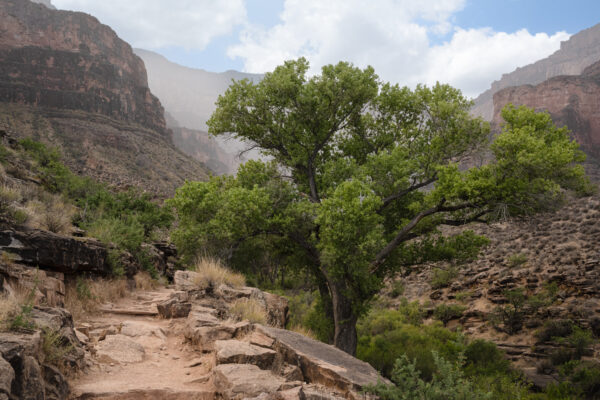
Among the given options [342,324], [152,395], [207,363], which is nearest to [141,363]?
[207,363]

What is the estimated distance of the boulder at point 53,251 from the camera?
687cm

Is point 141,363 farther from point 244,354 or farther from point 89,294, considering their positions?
point 89,294

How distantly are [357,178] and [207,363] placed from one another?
755 cm

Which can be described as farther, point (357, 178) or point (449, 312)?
point (449, 312)

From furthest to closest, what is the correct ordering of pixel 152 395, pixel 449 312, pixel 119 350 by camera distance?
pixel 449 312, pixel 119 350, pixel 152 395

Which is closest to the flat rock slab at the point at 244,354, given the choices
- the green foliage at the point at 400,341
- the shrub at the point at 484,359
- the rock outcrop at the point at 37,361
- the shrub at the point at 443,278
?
the rock outcrop at the point at 37,361

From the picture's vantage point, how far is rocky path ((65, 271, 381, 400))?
400cm

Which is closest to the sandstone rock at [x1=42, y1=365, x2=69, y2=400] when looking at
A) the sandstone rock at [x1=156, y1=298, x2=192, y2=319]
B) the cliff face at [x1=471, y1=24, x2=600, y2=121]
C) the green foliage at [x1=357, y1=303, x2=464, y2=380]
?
the sandstone rock at [x1=156, y1=298, x2=192, y2=319]

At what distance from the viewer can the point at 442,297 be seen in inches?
1027

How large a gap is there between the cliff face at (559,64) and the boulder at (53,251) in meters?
169

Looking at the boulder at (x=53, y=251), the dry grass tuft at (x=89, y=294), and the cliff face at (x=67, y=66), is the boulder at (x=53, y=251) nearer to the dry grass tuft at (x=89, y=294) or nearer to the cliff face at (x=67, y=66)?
the dry grass tuft at (x=89, y=294)

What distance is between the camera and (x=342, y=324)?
12.1 metres

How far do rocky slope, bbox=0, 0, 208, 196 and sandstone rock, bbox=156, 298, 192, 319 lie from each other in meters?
44.3

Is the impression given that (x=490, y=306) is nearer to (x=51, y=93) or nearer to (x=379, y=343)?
(x=379, y=343)
